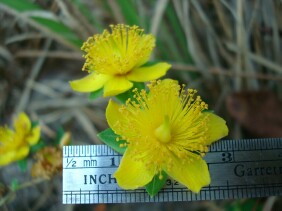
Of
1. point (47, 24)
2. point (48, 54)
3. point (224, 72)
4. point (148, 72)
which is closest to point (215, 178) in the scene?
point (148, 72)

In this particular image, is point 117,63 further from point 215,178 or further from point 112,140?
point 215,178

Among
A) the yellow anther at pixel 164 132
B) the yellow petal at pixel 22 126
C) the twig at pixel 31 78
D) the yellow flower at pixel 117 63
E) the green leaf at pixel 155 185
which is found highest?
the twig at pixel 31 78

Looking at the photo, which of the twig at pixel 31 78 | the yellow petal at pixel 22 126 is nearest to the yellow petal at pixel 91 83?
the yellow petal at pixel 22 126

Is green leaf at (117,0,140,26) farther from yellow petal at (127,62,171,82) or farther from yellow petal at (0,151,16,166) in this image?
yellow petal at (0,151,16,166)

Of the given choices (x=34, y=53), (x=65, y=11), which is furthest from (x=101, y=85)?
(x=34, y=53)

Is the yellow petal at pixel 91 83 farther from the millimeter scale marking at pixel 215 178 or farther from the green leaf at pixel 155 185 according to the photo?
the green leaf at pixel 155 185

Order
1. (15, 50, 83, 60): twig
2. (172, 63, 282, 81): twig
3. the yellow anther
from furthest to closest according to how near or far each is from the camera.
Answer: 1. (15, 50, 83, 60): twig
2. (172, 63, 282, 81): twig
3. the yellow anther

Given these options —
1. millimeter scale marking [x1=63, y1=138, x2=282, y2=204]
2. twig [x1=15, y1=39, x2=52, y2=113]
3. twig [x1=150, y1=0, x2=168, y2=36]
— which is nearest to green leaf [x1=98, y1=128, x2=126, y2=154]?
millimeter scale marking [x1=63, y1=138, x2=282, y2=204]

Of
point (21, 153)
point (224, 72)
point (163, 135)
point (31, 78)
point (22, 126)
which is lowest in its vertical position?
point (163, 135)
